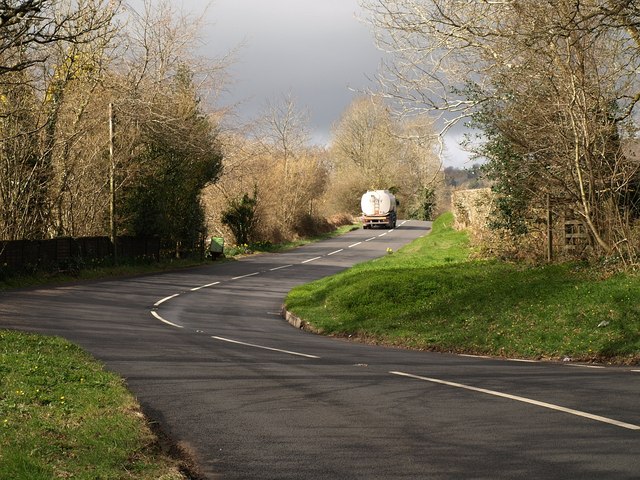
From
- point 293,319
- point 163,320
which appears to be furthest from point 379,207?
point 163,320

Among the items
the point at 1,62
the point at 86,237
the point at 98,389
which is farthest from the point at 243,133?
the point at 98,389

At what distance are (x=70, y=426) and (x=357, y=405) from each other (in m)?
3.24

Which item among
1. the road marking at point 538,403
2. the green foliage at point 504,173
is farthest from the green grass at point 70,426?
the green foliage at point 504,173

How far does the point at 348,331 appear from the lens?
20.6m

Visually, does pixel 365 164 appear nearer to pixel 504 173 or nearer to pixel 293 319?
pixel 504 173

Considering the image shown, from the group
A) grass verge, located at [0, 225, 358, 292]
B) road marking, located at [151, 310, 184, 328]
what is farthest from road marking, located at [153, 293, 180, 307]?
grass verge, located at [0, 225, 358, 292]

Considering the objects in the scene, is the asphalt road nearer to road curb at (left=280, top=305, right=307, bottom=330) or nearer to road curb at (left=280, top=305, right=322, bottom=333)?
road curb at (left=280, top=305, right=322, bottom=333)

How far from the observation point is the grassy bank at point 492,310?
15719 mm

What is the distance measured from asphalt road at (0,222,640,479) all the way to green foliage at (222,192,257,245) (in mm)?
34703

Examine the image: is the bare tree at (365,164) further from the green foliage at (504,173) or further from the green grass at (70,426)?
the green grass at (70,426)

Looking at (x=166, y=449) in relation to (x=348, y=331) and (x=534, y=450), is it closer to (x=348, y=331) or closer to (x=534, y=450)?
(x=534, y=450)

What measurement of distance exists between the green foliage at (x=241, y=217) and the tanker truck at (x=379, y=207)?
23059 millimetres

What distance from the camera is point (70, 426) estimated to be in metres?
7.92

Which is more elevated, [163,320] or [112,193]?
[112,193]
